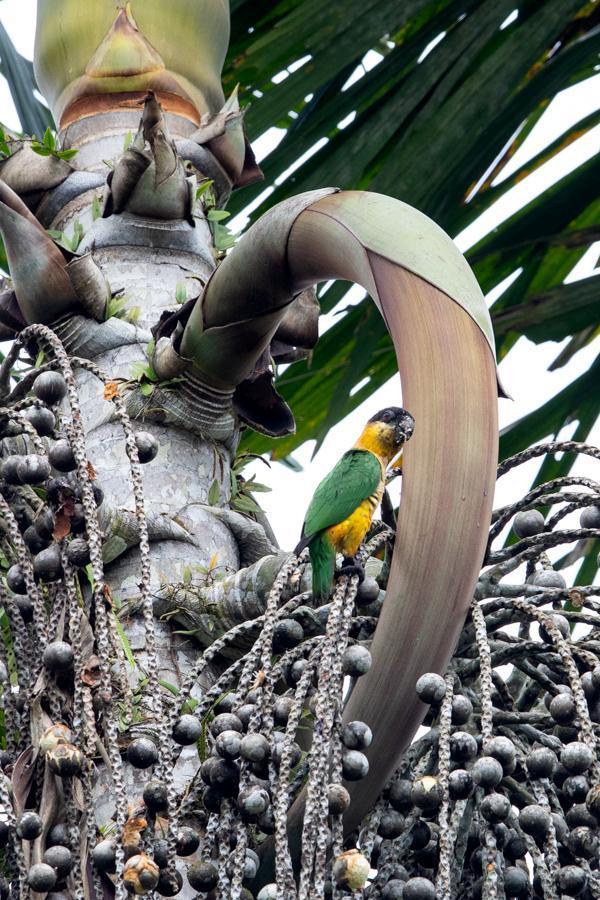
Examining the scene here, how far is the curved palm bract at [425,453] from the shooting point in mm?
1452

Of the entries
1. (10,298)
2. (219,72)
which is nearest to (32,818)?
(10,298)

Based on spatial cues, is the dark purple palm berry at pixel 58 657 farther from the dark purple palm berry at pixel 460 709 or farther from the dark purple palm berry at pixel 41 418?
the dark purple palm berry at pixel 460 709

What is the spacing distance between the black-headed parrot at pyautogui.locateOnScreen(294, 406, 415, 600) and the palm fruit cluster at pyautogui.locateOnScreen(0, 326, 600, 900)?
0.17 ft

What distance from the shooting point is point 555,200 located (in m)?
2.79

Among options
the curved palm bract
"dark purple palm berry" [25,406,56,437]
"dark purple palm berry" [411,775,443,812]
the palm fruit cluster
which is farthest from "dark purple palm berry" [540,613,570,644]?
"dark purple palm berry" [25,406,56,437]

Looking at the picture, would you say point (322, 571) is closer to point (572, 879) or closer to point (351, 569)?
point (351, 569)

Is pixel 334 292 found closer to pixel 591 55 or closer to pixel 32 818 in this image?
pixel 591 55

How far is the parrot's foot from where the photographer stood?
1453 mm

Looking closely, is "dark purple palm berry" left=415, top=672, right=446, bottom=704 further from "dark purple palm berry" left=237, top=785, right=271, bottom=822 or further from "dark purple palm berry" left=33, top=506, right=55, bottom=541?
"dark purple palm berry" left=33, top=506, right=55, bottom=541

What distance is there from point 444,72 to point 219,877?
1.60 m

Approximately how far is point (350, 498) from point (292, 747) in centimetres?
40

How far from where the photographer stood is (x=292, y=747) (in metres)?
1.37

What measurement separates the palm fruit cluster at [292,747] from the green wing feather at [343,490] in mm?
116

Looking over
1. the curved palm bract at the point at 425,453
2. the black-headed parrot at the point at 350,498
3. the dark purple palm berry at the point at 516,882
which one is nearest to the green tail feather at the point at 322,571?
the black-headed parrot at the point at 350,498
